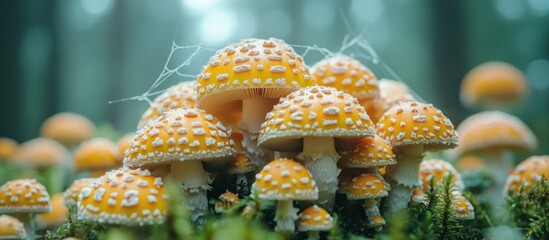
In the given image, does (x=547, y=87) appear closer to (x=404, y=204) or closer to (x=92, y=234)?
(x=404, y=204)

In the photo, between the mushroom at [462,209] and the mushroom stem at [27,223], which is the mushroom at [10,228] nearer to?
the mushroom stem at [27,223]

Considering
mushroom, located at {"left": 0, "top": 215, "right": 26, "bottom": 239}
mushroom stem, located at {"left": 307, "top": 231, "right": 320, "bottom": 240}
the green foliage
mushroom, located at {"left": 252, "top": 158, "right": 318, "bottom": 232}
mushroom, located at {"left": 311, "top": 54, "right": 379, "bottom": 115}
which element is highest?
mushroom, located at {"left": 311, "top": 54, "right": 379, "bottom": 115}

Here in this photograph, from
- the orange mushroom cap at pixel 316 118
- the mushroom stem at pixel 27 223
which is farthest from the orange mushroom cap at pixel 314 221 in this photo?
the mushroom stem at pixel 27 223

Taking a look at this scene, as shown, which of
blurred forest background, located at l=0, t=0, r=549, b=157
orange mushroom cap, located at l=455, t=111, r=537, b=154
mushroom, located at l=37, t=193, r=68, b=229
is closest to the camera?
mushroom, located at l=37, t=193, r=68, b=229

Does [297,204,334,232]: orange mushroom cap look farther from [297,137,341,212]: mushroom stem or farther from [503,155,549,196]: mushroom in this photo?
[503,155,549,196]: mushroom

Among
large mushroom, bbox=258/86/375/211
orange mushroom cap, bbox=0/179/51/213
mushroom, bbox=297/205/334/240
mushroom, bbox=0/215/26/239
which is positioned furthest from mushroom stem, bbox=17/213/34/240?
mushroom, bbox=297/205/334/240

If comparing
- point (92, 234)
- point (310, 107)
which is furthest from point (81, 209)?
point (310, 107)

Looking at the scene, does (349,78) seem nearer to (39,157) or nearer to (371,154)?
(371,154)
